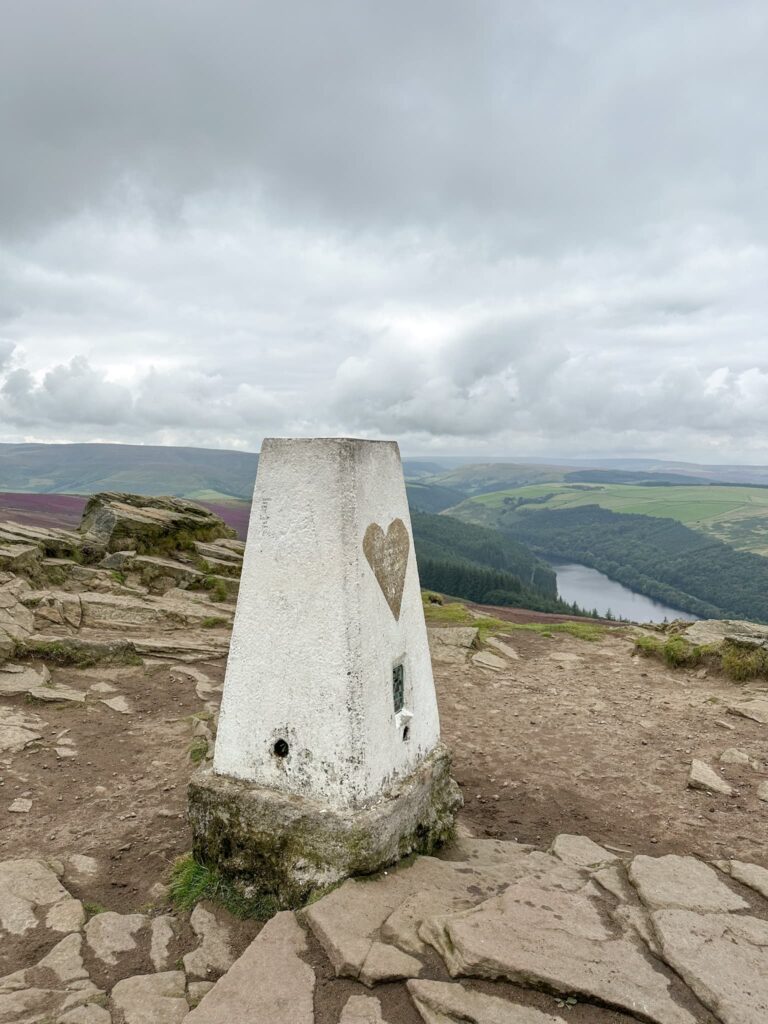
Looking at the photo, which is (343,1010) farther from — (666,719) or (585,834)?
(666,719)

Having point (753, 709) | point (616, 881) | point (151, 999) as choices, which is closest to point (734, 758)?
point (753, 709)

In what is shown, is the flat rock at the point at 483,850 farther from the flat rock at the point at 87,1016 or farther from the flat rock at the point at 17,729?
the flat rock at the point at 17,729

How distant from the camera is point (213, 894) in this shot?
20.6 feet

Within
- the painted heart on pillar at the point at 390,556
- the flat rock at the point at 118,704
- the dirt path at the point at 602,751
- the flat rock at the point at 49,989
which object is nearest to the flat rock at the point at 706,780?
the dirt path at the point at 602,751

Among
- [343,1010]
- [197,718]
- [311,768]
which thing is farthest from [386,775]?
[197,718]

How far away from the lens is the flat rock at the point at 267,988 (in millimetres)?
4359

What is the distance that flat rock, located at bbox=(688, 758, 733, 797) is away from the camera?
916cm

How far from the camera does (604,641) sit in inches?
797

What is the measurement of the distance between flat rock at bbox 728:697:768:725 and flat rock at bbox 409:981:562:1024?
10463mm

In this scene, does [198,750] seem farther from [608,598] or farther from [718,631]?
[608,598]

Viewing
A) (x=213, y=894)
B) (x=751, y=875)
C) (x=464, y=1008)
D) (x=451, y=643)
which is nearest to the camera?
(x=464, y=1008)

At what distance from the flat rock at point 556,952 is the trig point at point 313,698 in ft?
4.29

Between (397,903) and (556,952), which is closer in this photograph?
(556,952)

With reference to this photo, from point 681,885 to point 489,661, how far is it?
11.3 m
